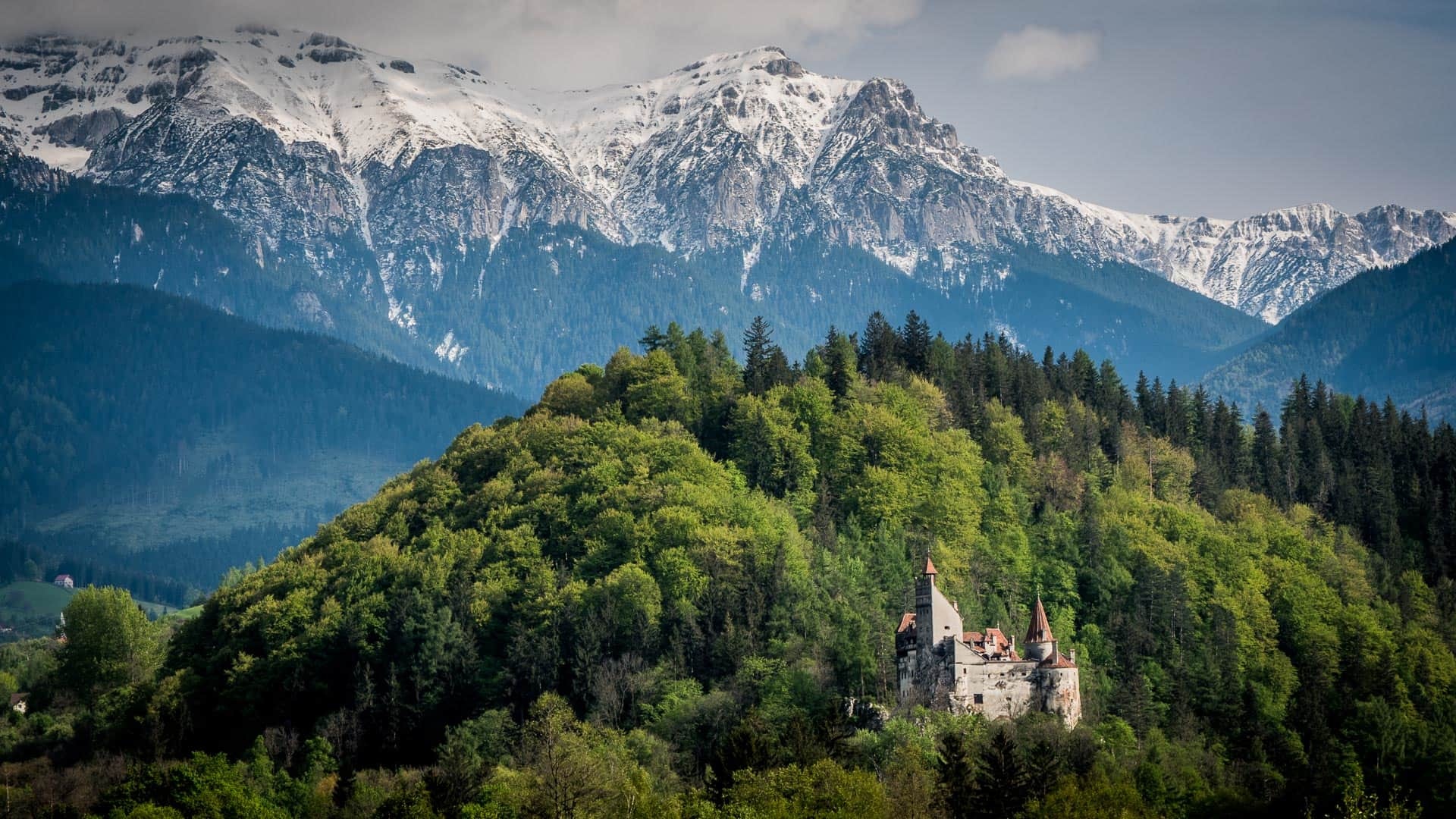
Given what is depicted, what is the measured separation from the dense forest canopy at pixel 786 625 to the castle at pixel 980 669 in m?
2.16

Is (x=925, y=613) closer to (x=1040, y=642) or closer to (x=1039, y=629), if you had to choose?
(x=1039, y=629)

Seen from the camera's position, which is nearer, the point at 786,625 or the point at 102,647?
the point at 786,625

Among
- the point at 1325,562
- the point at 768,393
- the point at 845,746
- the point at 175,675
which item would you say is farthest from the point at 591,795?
the point at 1325,562

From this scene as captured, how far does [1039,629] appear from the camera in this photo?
10800 centimetres

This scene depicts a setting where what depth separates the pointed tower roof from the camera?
4237 inches

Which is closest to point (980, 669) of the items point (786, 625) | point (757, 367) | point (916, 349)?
point (786, 625)

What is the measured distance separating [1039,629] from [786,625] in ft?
58.8

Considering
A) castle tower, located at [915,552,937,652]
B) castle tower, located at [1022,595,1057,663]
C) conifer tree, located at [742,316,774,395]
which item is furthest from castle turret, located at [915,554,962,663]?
conifer tree, located at [742,316,774,395]

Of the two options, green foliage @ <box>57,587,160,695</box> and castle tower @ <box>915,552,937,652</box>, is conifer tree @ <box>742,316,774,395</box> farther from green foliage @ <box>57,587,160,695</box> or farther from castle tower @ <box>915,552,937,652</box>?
green foliage @ <box>57,587,160,695</box>

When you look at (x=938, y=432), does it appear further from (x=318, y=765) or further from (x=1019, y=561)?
(x=318, y=765)

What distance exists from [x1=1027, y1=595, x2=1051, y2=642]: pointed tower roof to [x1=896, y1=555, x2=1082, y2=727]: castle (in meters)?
0.05

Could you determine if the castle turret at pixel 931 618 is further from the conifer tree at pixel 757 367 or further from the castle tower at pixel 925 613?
the conifer tree at pixel 757 367

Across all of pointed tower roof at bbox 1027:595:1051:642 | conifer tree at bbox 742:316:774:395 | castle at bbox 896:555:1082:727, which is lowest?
castle at bbox 896:555:1082:727

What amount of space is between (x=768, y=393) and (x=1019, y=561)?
90.5ft
